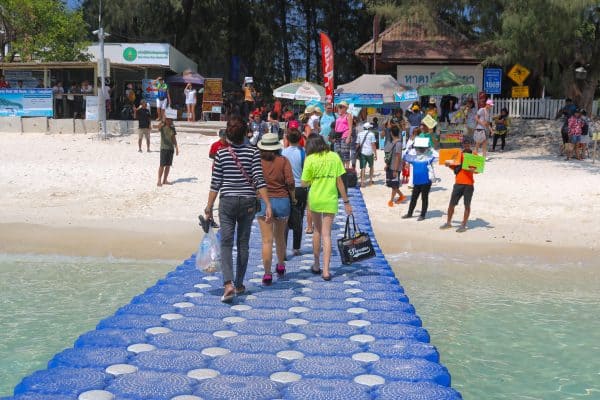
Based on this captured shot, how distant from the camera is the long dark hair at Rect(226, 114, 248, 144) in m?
6.14

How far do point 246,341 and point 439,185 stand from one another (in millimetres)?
11454

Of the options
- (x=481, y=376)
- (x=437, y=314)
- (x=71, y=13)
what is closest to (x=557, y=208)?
(x=437, y=314)

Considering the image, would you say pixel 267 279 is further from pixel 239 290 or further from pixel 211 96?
pixel 211 96

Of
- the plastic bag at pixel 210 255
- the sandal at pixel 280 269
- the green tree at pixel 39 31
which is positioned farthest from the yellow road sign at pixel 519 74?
the plastic bag at pixel 210 255

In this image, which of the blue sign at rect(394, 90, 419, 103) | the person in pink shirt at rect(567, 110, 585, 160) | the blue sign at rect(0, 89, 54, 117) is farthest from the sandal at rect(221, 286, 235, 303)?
the blue sign at rect(0, 89, 54, 117)

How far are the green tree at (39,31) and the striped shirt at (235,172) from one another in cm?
2087

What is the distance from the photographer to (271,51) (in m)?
36.8

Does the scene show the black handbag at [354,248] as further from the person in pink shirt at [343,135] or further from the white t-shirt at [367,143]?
the white t-shirt at [367,143]

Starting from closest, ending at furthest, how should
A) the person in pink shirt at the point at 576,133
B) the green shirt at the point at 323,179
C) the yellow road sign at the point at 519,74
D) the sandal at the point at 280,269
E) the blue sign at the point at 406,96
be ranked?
the green shirt at the point at 323,179 → the sandal at the point at 280,269 → the person in pink shirt at the point at 576,133 → the blue sign at the point at 406,96 → the yellow road sign at the point at 519,74

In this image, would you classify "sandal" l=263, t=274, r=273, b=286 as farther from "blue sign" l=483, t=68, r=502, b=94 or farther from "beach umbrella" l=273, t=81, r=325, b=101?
"blue sign" l=483, t=68, r=502, b=94

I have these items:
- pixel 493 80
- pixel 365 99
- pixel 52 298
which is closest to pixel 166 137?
pixel 52 298

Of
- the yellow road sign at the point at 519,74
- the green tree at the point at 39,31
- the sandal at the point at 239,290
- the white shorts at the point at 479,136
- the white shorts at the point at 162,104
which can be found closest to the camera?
the sandal at the point at 239,290

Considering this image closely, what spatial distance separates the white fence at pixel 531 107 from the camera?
24.0 meters

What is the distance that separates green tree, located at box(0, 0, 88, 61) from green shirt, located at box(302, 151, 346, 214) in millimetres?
20275
